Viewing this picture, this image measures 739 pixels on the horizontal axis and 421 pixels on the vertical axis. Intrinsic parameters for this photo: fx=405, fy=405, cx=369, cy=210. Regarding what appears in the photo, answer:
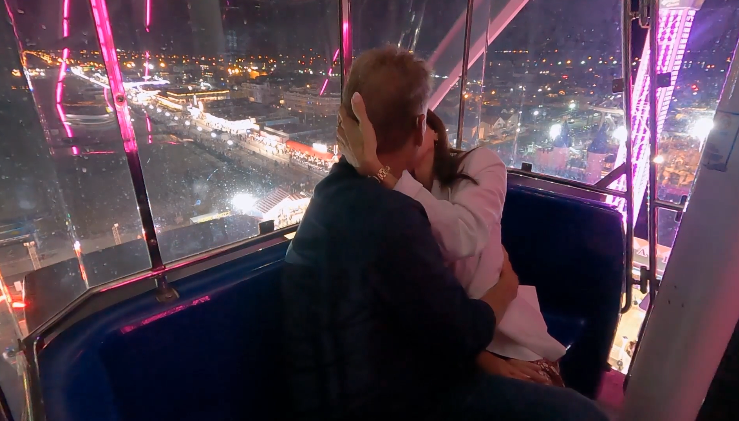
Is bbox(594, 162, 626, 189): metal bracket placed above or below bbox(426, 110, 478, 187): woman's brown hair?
below

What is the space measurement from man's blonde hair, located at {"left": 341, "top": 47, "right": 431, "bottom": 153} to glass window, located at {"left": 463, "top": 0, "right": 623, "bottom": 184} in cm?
91

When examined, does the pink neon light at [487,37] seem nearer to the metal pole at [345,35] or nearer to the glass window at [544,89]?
the glass window at [544,89]

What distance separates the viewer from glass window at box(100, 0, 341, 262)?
124 cm

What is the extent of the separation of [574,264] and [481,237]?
799 millimetres

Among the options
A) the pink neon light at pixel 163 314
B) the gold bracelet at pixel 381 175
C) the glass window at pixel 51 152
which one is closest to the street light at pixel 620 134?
the gold bracelet at pixel 381 175

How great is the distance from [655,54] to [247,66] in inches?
53.8

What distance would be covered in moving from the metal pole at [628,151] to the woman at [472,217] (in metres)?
0.50

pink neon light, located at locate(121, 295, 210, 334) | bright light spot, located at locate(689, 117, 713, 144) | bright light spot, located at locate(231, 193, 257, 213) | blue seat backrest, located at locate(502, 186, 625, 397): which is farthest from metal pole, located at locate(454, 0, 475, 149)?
pink neon light, located at locate(121, 295, 210, 334)

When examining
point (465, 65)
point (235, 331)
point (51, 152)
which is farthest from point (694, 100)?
point (51, 152)

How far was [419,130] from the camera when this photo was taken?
94cm

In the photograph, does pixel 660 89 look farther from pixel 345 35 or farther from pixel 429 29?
pixel 429 29

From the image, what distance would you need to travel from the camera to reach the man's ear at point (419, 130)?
929 millimetres

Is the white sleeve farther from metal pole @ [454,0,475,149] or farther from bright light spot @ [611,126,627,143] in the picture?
metal pole @ [454,0,475,149]

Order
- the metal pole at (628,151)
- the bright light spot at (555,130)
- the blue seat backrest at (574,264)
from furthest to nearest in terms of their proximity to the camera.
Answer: the bright light spot at (555,130) → the blue seat backrest at (574,264) → the metal pole at (628,151)
